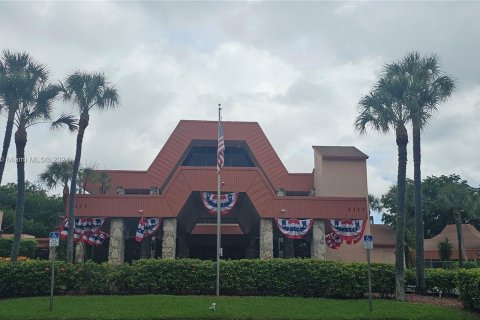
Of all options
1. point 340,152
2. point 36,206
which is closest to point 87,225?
point 340,152

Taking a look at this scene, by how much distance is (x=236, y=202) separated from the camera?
107ft

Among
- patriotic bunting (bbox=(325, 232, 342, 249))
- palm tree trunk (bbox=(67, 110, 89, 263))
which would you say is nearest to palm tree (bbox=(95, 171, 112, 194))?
palm tree trunk (bbox=(67, 110, 89, 263))

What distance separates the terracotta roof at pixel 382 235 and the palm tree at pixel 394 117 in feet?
65.9

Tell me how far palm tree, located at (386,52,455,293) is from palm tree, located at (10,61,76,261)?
17684 mm

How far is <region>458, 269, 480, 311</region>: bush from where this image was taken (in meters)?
18.5

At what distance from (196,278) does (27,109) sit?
494 inches

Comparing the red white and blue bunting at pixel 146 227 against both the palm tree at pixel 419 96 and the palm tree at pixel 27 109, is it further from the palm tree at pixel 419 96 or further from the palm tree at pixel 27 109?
the palm tree at pixel 419 96

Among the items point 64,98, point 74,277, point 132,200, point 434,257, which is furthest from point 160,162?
point 434,257

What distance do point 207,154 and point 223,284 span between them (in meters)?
22.0

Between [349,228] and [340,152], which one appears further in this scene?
[340,152]

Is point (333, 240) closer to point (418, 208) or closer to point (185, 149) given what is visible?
point (418, 208)

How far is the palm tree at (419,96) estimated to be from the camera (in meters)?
24.0

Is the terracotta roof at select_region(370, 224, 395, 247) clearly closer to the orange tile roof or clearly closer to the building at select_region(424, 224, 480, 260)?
the building at select_region(424, 224, 480, 260)

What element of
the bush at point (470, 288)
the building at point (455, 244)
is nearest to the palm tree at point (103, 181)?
the bush at point (470, 288)
